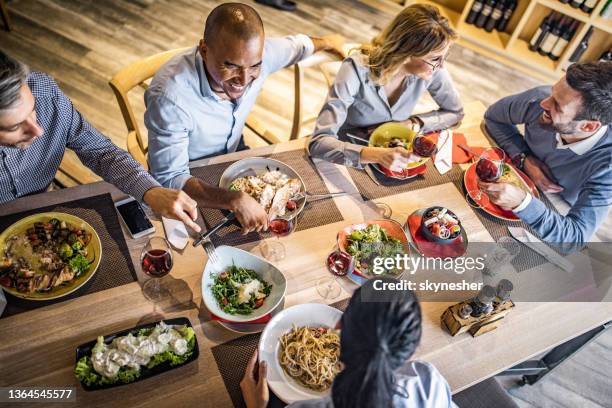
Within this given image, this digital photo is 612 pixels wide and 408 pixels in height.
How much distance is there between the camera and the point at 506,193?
179 centimetres

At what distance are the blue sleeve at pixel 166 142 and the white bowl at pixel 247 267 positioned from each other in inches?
13.8

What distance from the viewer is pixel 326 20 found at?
13.8ft

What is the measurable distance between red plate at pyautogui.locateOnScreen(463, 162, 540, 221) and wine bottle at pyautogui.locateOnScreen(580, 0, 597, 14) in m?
2.46

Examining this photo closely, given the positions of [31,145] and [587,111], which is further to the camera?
[587,111]

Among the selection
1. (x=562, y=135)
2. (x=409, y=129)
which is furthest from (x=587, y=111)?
(x=409, y=129)

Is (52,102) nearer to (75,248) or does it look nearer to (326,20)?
(75,248)

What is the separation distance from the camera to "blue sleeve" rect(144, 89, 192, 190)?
1741 millimetres

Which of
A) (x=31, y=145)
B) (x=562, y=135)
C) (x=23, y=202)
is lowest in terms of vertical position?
(x=23, y=202)

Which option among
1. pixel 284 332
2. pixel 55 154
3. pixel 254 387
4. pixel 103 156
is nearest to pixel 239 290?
pixel 284 332

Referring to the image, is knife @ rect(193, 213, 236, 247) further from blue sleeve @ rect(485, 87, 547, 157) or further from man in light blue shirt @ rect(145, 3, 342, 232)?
blue sleeve @ rect(485, 87, 547, 157)

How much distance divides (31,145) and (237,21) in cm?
85

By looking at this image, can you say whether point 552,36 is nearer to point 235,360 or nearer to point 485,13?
point 485,13

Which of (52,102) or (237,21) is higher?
(237,21)

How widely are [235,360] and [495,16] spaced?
3877 mm
